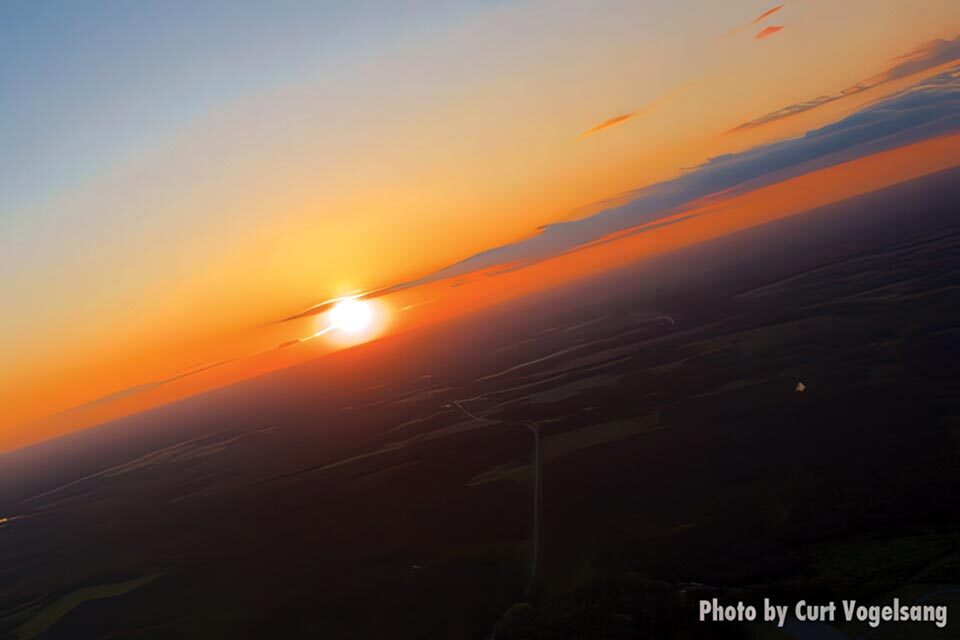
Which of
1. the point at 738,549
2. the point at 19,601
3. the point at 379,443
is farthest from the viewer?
the point at 379,443

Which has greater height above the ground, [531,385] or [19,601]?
[531,385]

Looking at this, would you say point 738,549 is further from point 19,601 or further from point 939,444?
point 19,601

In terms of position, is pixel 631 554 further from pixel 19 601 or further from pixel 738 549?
pixel 19 601

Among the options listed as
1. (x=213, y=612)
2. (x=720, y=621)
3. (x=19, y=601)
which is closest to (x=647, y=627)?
(x=720, y=621)

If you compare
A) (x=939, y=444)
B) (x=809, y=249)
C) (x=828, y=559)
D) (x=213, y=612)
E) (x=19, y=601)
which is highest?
(x=809, y=249)

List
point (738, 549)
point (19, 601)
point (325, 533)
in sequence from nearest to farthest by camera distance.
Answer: point (738, 549), point (325, 533), point (19, 601)

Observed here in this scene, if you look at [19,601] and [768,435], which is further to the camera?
[19,601]

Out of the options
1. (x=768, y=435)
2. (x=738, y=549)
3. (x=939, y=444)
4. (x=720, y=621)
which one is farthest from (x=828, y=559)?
(x=768, y=435)
